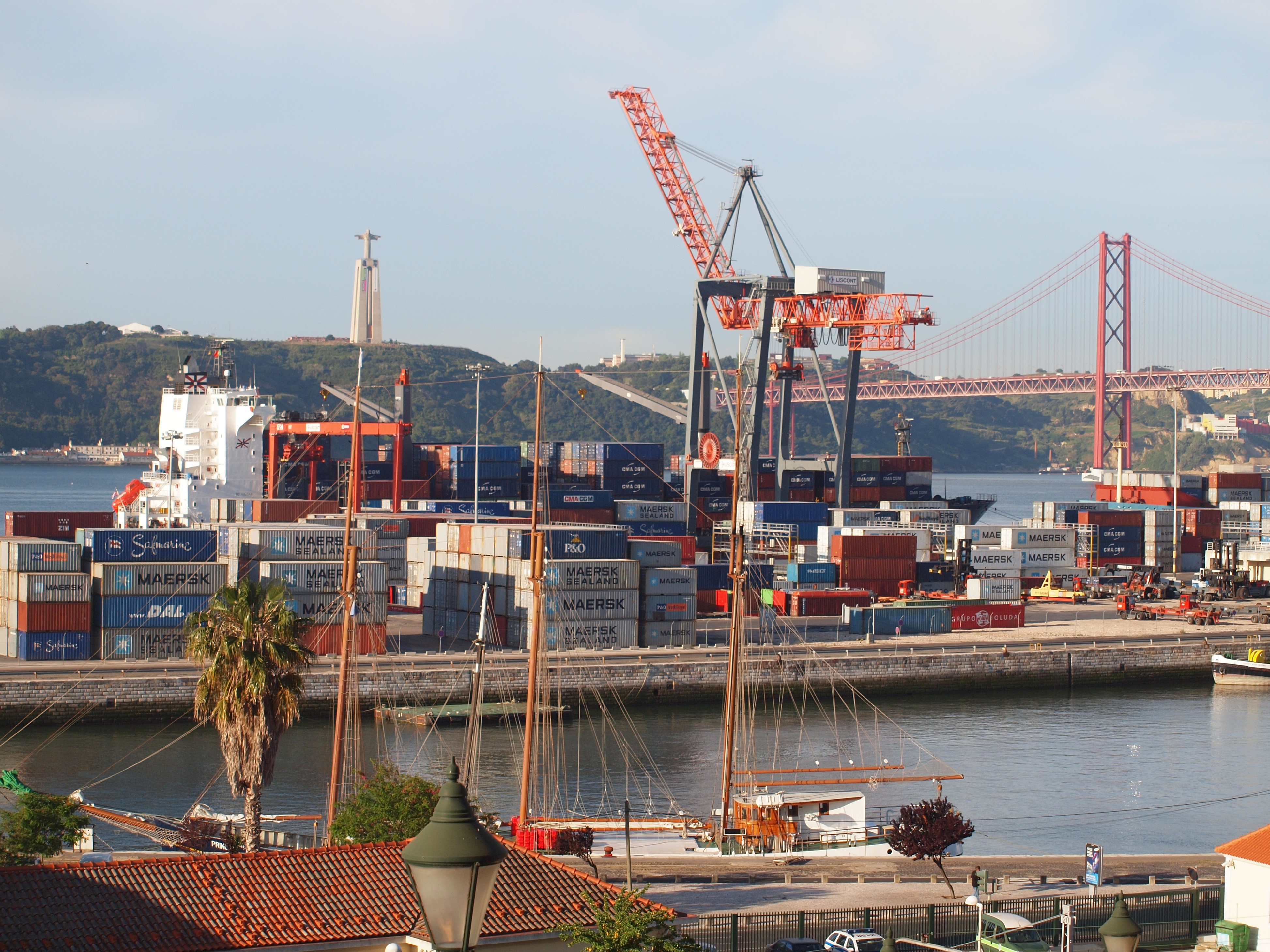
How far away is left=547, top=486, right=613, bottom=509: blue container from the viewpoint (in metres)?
58.9

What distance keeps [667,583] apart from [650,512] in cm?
1770

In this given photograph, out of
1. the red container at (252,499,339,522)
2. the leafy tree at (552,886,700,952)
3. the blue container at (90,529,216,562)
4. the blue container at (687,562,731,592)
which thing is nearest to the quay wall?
the blue container at (90,529,216,562)

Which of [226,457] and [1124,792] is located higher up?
[226,457]

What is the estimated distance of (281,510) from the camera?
2061 inches

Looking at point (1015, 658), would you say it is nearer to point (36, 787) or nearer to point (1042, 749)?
point (1042, 749)

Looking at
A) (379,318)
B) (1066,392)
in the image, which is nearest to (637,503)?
(1066,392)

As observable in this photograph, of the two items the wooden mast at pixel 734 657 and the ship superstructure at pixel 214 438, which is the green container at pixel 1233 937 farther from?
the ship superstructure at pixel 214 438

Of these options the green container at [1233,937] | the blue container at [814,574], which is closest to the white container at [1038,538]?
the blue container at [814,574]

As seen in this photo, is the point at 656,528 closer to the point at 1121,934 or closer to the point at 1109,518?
the point at 1109,518

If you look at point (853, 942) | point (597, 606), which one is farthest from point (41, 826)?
point (597, 606)

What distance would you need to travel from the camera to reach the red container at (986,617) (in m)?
49.7

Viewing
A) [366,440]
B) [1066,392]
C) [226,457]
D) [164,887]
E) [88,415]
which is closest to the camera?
[164,887]

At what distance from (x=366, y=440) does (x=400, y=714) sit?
1791 inches

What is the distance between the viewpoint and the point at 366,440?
259 ft
